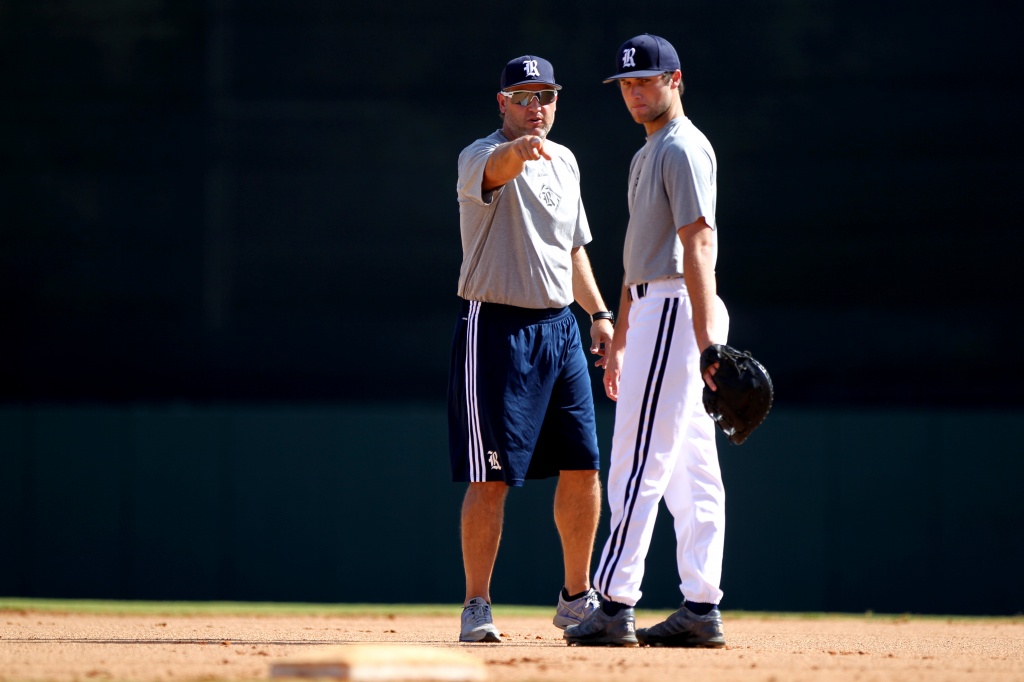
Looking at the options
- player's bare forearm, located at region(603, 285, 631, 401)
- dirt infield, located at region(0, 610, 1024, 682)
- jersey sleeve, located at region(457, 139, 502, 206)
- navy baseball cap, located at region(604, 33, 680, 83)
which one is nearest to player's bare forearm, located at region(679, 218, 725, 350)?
player's bare forearm, located at region(603, 285, 631, 401)

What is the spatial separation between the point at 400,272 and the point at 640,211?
4006 millimetres

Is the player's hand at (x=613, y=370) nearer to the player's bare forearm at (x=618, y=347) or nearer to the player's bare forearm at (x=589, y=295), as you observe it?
the player's bare forearm at (x=618, y=347)

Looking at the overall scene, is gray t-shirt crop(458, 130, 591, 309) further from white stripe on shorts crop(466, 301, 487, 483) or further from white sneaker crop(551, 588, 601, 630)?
white sneaker crop(551, 588, 601, 630)

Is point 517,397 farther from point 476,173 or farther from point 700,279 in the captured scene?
point 700,279

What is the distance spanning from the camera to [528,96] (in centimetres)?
446

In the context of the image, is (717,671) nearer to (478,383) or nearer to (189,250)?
(478,383)

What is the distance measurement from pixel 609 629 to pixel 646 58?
1608 millimetres

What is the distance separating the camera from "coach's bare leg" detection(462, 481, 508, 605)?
4316mm

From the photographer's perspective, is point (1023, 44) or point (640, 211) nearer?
point (640, 211)

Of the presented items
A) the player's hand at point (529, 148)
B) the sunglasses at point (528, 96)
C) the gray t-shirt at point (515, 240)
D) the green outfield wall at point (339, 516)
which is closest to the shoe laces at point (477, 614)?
the gray t-shirt at point (515, 240)

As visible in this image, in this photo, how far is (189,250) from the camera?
306 inches

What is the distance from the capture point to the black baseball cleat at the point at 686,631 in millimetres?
3920

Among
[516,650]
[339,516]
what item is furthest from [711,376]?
[339,516]

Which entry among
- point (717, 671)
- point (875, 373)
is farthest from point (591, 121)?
point (717, 671)
